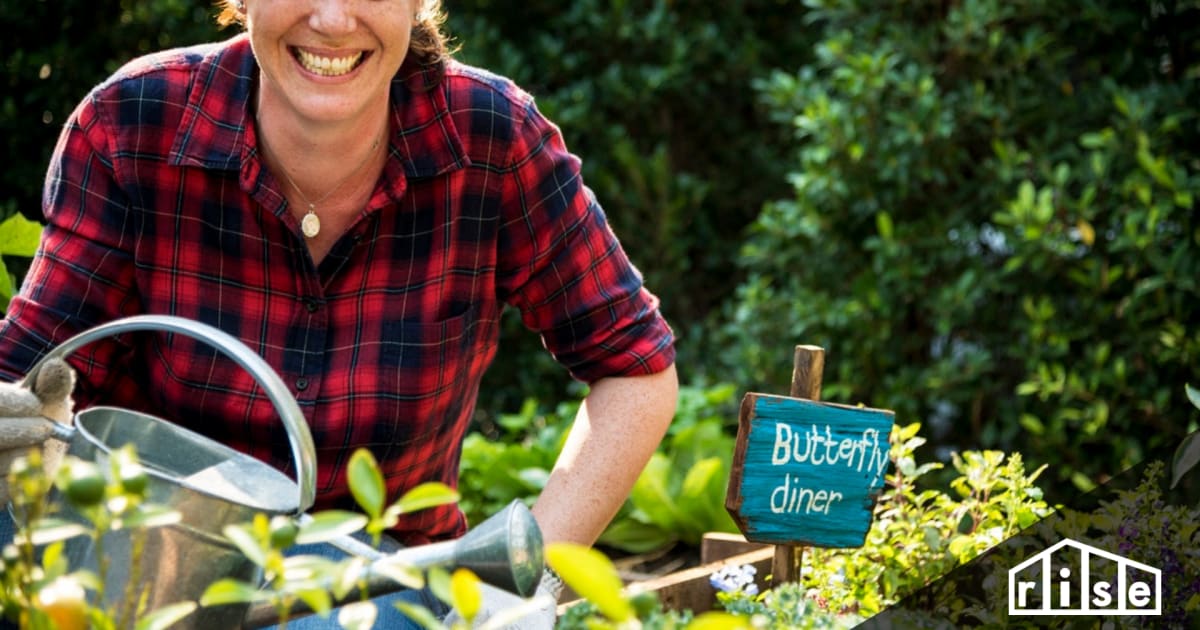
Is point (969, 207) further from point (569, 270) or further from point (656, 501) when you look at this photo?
point (569, 270)

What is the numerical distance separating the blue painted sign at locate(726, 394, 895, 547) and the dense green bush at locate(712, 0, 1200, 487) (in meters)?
1.53

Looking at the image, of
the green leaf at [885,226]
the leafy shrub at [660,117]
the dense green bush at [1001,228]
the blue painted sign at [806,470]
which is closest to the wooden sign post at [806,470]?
the blue painted sign at [806,470]

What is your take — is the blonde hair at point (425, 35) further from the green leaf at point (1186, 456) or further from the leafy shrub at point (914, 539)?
the green leaf at point (1186, 456)

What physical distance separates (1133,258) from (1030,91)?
0.53 meters

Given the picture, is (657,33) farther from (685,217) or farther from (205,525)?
(205,525)

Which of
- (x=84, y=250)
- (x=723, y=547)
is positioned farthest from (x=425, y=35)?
(x=723, y=547)

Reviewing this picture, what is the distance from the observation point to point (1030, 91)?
129 inches

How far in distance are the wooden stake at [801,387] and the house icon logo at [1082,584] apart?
1.03 feet

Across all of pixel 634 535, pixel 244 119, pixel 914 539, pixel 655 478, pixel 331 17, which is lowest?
pixel 634 535

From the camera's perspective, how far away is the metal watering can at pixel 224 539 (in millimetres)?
979

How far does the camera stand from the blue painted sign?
158 centimetres

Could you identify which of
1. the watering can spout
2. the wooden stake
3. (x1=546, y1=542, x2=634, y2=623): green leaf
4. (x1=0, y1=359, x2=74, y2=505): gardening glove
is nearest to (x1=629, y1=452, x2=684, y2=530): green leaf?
the wooden stake

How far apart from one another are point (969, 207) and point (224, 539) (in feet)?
8.48

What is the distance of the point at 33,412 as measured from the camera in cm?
121
